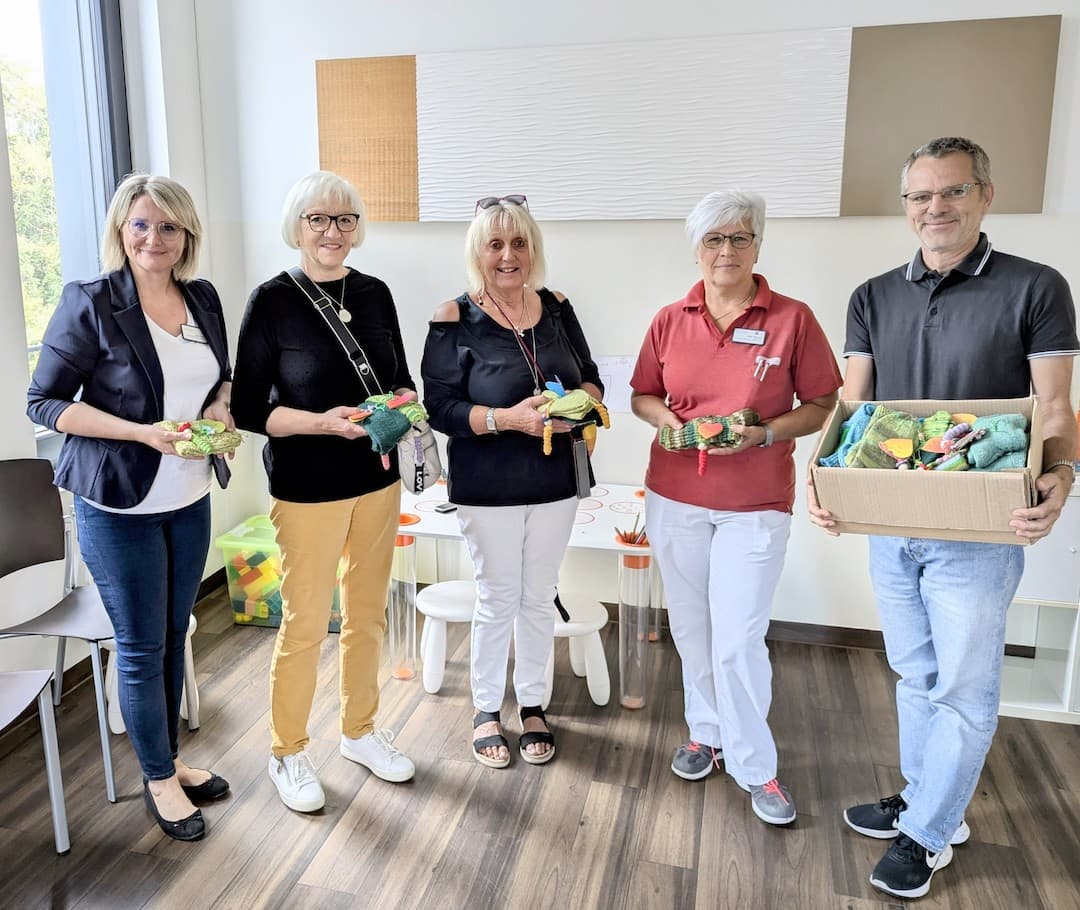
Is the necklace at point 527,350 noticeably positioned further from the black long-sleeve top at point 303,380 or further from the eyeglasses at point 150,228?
the eyeglasses at point 150,228

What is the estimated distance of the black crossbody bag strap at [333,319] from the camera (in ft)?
6.89

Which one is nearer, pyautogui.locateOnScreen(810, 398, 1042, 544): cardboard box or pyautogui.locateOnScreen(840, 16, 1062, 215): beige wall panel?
pyautogui.locateOnScreen(810, 398, 1042, 544): cardboard box

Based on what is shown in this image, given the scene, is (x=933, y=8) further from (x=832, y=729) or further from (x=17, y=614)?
(x=17, y=614)

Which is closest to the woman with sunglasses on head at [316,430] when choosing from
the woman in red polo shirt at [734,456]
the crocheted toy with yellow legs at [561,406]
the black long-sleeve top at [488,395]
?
the black long-sleeve top at [488,395]

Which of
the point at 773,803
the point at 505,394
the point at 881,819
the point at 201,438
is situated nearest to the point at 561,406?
the point at 505,394

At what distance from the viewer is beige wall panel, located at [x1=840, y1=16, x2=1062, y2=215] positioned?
282 centimetres

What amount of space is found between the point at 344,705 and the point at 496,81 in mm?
2296

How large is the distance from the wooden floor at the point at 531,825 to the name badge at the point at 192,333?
125 centimetres

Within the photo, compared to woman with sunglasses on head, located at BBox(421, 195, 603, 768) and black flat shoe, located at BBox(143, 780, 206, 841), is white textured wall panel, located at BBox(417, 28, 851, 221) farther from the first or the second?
black flat shoe, located at BBox(143, 780, 206, 841)

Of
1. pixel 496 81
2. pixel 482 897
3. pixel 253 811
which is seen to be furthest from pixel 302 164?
pixel 482 897

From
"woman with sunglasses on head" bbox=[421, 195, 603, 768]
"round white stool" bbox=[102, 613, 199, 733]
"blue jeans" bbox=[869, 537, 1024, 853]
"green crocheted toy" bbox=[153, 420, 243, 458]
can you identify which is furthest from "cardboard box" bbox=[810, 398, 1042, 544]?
"round white stool" bbox=[102, 613, 199, 733]

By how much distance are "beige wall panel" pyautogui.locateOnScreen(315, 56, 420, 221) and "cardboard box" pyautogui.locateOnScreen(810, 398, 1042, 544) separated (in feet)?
7.35

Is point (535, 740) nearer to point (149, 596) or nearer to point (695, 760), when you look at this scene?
point (695, 760)

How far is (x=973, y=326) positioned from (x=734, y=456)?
616 mm
